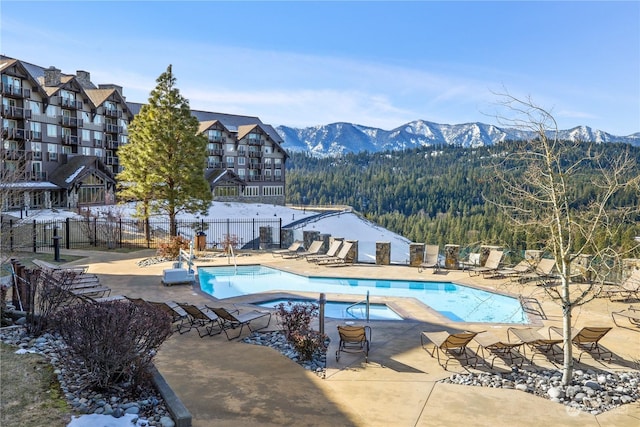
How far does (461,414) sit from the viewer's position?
240 inches

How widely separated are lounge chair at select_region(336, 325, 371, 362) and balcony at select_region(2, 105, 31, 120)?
38959 millimetres

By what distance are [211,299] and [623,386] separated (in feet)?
30.4

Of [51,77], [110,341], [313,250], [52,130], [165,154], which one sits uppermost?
[51,77]

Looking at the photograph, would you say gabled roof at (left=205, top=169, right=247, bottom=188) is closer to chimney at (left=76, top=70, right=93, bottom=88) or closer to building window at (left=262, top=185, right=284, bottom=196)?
building window at (left=262, top=185, right=284, bottom=196)

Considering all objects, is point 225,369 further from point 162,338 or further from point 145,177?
point 145,177

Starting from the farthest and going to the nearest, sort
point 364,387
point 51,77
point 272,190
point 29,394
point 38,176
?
point 272,190 < point 51,77 < point 38,176 < point 364,387 < point 29,394

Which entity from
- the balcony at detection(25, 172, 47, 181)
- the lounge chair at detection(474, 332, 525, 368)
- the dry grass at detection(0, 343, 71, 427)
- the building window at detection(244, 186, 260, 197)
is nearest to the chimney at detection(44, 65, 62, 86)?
the balcony at detection(25, 172, 47, 181)

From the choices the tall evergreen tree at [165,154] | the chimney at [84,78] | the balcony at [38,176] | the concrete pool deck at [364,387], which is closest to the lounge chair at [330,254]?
the tall evergreen tree at [165,154]

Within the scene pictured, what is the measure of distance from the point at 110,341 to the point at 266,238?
16.9 m

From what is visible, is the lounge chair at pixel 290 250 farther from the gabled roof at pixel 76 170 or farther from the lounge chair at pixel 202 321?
the gabled roof at pixel 76 170

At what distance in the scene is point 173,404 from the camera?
568cm

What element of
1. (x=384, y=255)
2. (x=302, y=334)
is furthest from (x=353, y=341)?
(x=384, y=255)

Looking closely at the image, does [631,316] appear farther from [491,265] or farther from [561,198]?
[491,265]

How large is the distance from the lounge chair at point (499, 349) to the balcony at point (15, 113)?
4066cm
